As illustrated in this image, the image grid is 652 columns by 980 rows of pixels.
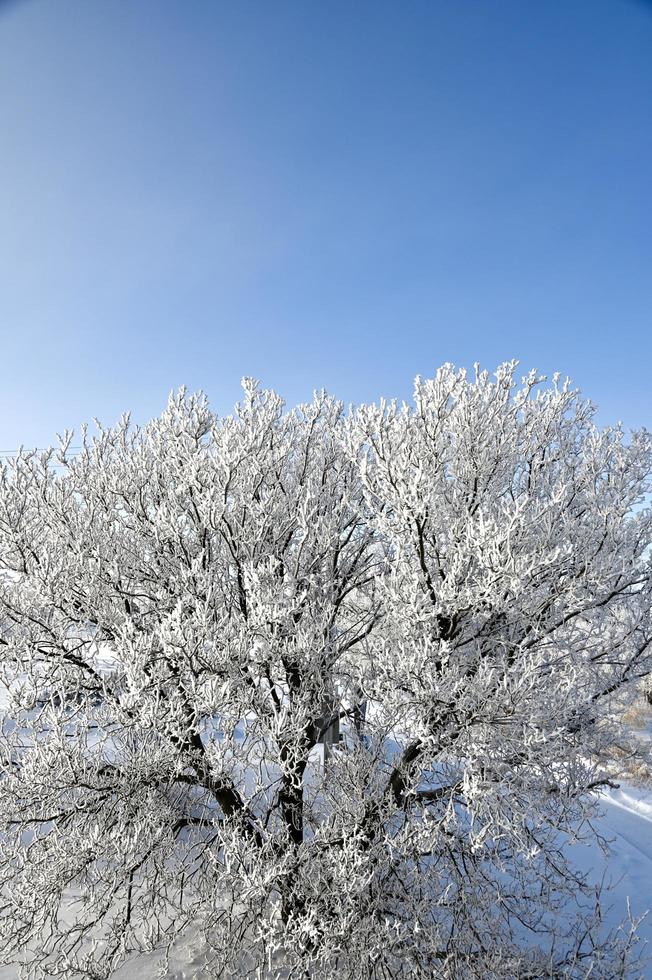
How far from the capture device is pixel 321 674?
5.32m

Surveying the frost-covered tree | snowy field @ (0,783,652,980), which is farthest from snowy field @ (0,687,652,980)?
the frost-covered tree

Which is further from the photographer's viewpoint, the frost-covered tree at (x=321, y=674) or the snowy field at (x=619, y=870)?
the snowy field at (x=619, y=870)

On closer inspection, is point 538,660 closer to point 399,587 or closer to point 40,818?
point 399,587

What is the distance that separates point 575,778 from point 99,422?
6235 millimetres

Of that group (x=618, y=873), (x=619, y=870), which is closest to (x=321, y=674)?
(x=618, y=873)

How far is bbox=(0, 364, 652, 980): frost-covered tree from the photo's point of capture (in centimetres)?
422

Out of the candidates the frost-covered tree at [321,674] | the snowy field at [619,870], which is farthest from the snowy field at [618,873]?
the frost-covered tree at [321,674]

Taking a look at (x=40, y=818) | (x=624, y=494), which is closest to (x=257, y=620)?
(x=40, y=818)

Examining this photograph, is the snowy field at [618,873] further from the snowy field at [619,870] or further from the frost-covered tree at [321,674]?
the frost-covered tree at [321,674]

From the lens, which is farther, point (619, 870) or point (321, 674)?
point (619, 870)

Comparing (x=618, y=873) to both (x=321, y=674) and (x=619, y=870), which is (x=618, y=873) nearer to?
(x=619, y=870)

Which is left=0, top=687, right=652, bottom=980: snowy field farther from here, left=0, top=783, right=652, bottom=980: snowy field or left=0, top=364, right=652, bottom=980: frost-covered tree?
left=0, top=364, right=652, bottom=980: frost-covered tree

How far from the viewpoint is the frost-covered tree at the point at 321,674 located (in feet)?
13.9

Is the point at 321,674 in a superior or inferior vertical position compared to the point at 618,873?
superior
